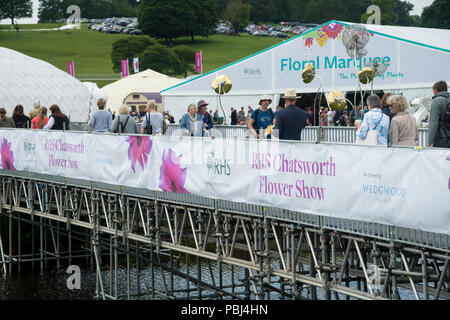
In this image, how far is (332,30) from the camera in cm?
3148

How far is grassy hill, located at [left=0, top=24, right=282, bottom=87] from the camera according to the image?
106 metres

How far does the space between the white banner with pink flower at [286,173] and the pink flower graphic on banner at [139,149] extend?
0.7 inches

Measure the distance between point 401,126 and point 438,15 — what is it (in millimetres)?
123114

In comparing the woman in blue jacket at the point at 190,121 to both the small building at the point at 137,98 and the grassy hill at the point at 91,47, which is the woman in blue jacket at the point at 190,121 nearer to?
the small building at the point at 137,98

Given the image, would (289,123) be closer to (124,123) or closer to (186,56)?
(124,123)

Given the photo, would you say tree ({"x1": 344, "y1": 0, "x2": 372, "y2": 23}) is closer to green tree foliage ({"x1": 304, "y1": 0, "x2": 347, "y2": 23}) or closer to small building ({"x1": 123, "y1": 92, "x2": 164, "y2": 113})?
green tree foliage ({"x1": 304, "y1": 0, "x2": 347, "y2": 23})

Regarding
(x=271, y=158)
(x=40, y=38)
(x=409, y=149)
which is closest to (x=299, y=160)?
(x=271, y=158)

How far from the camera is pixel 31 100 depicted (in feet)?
109

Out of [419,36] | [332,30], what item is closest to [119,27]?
[332,30]

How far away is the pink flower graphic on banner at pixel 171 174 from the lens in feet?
41.0

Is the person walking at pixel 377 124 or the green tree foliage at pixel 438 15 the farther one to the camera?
the green tree foliage at pixel 438 15

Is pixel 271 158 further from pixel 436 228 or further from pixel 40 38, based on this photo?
pixel 40 38

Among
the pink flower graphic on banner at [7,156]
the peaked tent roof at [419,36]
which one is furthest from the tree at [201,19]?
the pink flower graphic on banner at [7,156]
